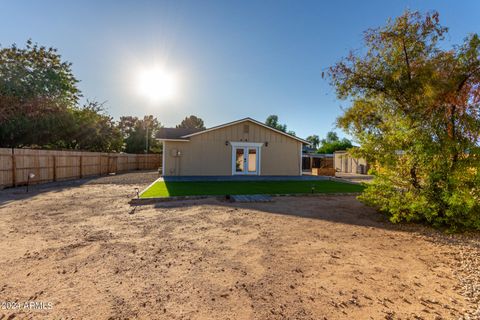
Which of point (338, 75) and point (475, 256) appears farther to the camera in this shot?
point (338, 75)

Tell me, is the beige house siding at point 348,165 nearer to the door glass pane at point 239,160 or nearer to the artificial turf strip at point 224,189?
the door glass pane at point 239,160

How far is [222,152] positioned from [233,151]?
78cm

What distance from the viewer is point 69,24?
10.5 metres

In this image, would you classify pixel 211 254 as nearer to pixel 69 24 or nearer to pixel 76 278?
pixel 76 278

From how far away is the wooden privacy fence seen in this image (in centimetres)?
1107

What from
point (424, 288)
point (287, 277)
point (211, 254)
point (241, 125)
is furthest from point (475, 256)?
point (241, 125)

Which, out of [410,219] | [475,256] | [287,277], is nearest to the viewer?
[287,277]

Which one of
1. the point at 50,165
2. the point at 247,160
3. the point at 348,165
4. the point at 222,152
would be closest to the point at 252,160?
the point at 247,160

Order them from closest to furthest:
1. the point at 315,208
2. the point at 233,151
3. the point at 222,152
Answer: the point at 315,208, the point at 222,152, the point at 233,151

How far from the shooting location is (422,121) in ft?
18.3

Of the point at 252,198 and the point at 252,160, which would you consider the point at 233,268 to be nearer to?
the point at 252,198

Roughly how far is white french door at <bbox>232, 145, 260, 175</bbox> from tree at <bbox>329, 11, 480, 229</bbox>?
9.92m

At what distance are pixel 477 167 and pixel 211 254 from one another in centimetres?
568

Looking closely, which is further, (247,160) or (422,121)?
(247,160)
